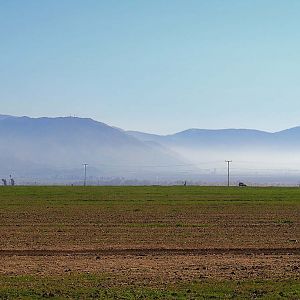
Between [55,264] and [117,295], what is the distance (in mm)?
5706

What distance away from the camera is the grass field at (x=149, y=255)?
653 inches

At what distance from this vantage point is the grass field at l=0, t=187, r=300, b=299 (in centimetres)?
1658

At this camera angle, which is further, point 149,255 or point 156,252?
point 156,252

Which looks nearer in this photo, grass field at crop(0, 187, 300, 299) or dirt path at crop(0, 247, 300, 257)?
grass field at crop(0, 187, 300, 299)

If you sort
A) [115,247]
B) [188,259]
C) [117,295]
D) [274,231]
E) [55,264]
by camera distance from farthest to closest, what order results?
[274,231] < [115,247] < [188,259] < [55,264] < [117,295]

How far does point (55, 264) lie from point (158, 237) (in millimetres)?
8871

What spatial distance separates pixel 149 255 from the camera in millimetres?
23594

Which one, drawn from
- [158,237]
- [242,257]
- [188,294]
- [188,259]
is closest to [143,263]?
[188,259]

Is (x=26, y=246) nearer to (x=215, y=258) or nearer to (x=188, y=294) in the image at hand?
(x=215, y=258)

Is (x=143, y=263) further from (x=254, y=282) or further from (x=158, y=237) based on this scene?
(x=158, y=237)

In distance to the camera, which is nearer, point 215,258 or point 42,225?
point 215,258

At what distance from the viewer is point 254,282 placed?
692 inches

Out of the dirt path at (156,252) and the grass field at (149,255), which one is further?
the dirt path at (156,252)

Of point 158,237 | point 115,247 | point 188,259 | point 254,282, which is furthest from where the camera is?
point 158,237
